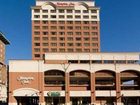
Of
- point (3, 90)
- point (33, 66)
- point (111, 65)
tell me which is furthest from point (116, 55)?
point (3, 90)

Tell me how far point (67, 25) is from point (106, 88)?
77417mm

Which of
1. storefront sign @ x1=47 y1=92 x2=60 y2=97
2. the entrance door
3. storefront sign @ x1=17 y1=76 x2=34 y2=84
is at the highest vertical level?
storefront sign @ x1=17 y1=76 x2=34 y2=84

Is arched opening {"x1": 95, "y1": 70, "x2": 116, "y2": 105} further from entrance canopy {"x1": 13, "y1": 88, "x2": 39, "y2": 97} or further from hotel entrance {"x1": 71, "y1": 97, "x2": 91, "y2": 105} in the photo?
entrance canopy {"x1": 13, "y1": 88, "x2": 39, "y2": 97}

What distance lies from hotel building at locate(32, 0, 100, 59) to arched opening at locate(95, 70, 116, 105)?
69.1 m

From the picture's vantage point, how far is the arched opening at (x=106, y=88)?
113500mm

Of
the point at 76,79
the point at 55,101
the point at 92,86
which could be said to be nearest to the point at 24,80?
the point at 55,101

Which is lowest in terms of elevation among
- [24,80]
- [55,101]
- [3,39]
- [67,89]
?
[55,101]

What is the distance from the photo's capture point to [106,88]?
11769 cm

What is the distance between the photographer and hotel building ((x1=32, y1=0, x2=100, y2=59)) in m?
187

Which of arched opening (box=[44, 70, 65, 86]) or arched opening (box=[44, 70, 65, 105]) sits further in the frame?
arched opening (box=[44, 70, 65, 86])

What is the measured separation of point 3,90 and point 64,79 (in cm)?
5613

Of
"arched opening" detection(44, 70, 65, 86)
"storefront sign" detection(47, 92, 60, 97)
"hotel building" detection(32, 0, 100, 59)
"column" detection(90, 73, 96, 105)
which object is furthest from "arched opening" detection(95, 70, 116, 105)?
"hotel building" detection(32, 0, 100, 59)

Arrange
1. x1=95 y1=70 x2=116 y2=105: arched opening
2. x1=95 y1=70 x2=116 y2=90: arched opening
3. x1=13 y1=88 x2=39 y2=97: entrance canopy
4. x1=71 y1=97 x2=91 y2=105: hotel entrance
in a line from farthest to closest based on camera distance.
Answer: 1. x1=95 y1=70 x2=116 y2=90: arched opening
2. x1=71 y1=97 x2=91 y2=105: hotel entrance
3. x1=95 y1=70 x2=116 y2=105: arched opening
4. x1=13 y1=88 x2=39 y2=97: entrance canopy

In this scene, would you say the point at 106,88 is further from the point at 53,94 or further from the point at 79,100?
the point at 53,94
